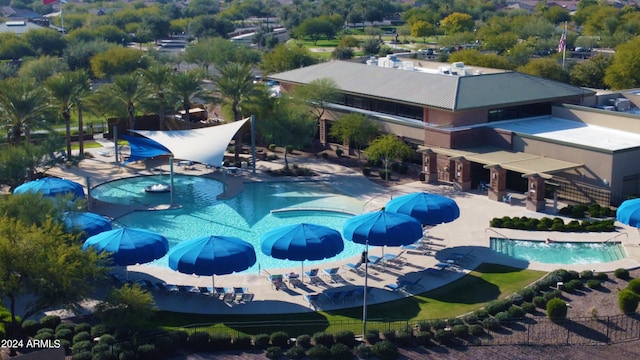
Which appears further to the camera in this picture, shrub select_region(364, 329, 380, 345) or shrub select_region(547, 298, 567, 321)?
shrub select_region(547, 298, 567, 321)

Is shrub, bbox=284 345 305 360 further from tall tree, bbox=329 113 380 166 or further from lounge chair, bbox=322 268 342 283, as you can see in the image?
tall tree, bbox=329 113 380 166

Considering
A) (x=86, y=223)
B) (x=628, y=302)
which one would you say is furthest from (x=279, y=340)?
(x=628, y=302)

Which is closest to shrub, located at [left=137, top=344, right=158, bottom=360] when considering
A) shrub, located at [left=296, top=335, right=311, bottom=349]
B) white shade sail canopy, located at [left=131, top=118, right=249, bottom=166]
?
shrub, located at [left=296, top=335, right=311, bottom=349]

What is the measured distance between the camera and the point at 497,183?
172ft

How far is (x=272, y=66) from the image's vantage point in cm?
9612

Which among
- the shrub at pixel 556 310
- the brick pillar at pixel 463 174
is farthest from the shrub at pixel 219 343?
the brick pillar at pixel 463 174

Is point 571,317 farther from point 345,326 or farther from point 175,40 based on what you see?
point 175,40

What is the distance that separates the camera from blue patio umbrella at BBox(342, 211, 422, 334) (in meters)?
39.6

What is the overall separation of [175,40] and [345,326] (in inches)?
5535

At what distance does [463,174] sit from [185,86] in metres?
23.3

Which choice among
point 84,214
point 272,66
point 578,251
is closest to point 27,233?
point 84,214

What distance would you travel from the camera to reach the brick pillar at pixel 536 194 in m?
50.2

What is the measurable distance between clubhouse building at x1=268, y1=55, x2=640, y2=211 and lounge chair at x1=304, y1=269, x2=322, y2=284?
1726 cm

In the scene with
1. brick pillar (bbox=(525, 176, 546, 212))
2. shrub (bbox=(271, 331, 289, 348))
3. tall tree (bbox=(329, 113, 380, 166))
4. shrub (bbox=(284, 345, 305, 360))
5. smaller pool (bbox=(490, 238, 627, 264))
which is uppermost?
tall tree (bbox=(329, 113, 380, 166))
